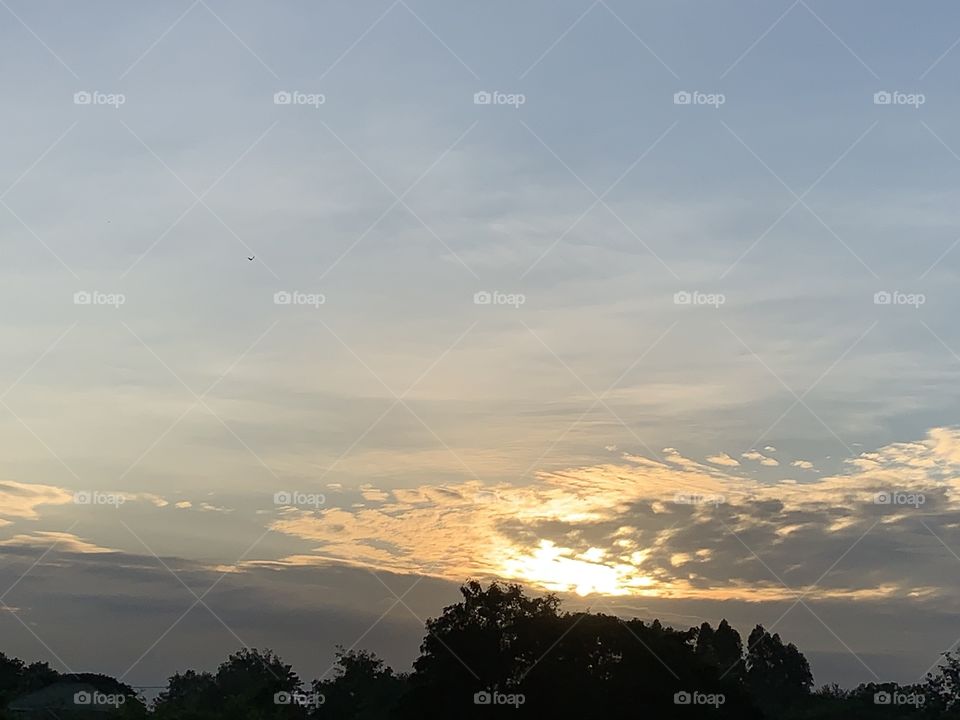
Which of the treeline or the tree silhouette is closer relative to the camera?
the treeline

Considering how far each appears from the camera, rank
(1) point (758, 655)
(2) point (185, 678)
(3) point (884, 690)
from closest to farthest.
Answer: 1. (3) point (884, 690)
2. (1) point (758, 655)
3. (2) point (185, 678)

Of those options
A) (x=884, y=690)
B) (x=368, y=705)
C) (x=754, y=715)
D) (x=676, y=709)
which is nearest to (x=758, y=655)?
(x=884, y=690)

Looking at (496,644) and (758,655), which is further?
(758,655)

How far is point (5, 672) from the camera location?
547 feet

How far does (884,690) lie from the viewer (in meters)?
147

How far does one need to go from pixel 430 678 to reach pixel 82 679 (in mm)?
91903

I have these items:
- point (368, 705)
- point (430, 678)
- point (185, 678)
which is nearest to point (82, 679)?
point (185, 678)

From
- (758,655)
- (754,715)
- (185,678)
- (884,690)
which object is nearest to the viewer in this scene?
(754,715)

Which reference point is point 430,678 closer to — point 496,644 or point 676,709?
point 496,644

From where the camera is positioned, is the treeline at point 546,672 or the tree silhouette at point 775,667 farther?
the tree silhouette at point 775,667

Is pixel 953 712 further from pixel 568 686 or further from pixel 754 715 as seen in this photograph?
pixel 568 686

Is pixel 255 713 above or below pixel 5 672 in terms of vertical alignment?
below

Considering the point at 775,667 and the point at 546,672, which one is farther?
the point at 775,667

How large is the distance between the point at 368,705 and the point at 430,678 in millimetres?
47445
